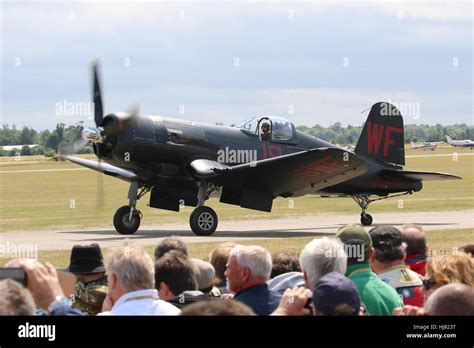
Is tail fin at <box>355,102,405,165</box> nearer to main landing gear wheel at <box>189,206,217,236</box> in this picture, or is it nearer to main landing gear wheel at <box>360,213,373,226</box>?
main landing gear wheel at <box>360,213,373,226</box>

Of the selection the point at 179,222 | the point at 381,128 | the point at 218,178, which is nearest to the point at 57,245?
the point at 218,178

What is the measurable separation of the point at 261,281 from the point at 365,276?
0.82m

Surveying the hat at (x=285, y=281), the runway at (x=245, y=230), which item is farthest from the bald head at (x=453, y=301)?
the runway at (x=245, y=230)

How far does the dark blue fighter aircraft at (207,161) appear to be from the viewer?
18.8 meters

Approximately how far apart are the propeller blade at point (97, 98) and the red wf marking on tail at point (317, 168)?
412cm

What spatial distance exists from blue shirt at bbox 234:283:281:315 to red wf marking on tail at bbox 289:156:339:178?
1286 centimetres

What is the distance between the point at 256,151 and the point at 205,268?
13.3 meters

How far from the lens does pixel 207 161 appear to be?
64.6 ft

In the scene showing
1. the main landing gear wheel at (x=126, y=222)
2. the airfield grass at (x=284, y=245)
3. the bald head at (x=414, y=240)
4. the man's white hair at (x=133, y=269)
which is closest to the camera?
the man's white hair at (x=133, y=269)

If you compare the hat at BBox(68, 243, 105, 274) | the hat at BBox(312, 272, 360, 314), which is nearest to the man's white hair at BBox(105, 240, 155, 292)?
the hat at BBox(312, 272, 360, 314)

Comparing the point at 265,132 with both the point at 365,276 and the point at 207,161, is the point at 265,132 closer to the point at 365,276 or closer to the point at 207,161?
the point at 207,161

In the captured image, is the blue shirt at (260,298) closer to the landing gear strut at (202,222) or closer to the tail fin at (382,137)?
the landing gear strut at (202,222)

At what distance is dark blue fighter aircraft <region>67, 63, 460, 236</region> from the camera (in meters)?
18.8

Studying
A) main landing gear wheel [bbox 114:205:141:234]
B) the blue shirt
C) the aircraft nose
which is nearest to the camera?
the blue shirt
